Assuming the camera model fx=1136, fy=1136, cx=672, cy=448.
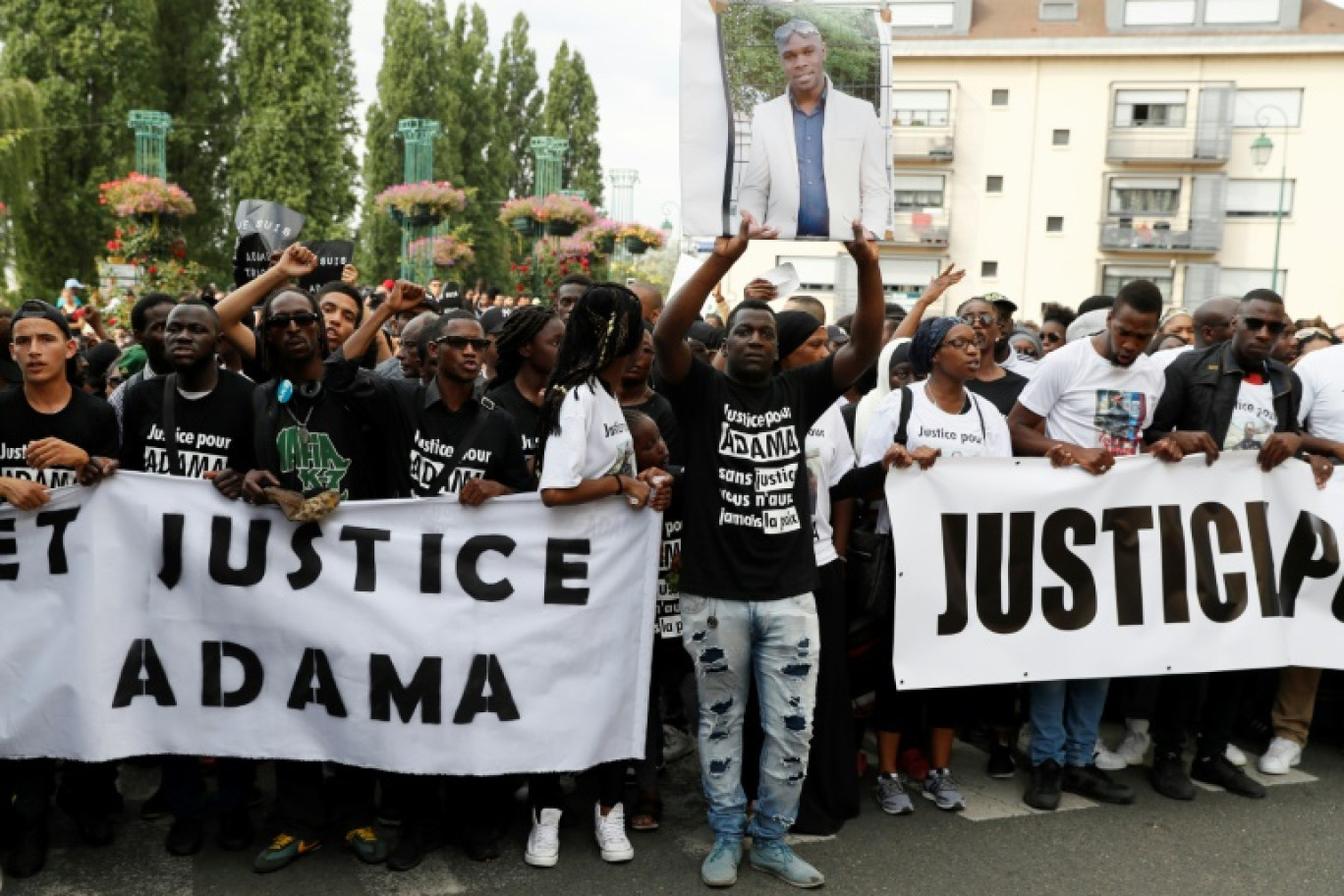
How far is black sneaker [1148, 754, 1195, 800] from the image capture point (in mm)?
4938

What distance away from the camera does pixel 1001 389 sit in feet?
18.5

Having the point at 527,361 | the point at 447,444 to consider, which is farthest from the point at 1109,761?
the point at 447,444

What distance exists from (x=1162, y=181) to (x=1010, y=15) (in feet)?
28.7

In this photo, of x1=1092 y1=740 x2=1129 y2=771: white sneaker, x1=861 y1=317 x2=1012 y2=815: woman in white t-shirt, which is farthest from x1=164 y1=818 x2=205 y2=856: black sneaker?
x1=1092 y1=740 x2=1129 y2=771: white sneaker

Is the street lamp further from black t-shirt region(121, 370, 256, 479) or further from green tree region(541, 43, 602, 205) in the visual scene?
black t-shirt region(121, 370, 256, 479)

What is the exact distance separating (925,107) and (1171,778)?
39973 mm

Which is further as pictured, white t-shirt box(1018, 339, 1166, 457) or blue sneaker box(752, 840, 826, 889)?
white t-shirt box(1018, 339, 1166, 457)

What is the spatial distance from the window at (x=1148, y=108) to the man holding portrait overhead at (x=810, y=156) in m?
41.8

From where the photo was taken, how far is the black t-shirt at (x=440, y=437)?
4203 mm

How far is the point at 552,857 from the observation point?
4.13 m

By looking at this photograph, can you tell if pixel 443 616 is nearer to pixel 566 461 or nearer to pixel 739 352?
pixel 566 461

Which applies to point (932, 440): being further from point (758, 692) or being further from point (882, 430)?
point (758, 692)

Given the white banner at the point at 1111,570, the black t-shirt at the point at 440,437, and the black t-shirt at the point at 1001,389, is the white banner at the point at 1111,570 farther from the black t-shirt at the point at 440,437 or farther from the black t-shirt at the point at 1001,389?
the black t-shirt at the point at 440,437

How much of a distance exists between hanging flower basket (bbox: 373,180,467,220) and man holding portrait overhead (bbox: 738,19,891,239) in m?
19.3
